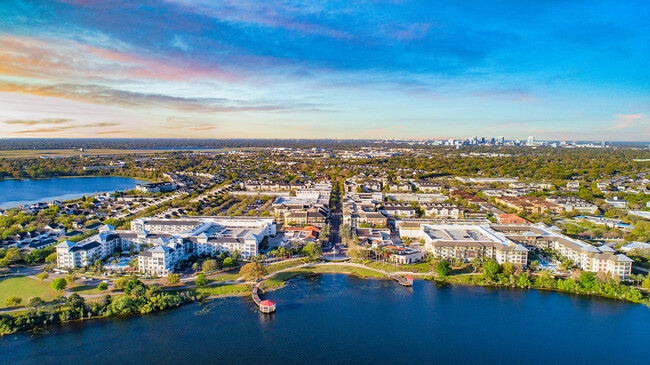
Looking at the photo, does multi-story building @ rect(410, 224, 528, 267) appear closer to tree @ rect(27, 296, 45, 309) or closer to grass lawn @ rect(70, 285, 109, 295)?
grass lawn @ rect(70, 285, 109, 295)

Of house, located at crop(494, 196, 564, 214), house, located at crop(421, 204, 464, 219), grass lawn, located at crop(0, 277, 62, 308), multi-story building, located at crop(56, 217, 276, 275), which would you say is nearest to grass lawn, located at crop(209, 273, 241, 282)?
multi-story building, located at crop(56, 217, 276, 275)

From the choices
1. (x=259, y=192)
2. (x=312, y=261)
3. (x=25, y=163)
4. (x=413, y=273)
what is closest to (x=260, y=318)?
(x=312, y=261)

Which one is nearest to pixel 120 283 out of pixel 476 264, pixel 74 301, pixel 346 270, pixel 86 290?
pixel 86 290

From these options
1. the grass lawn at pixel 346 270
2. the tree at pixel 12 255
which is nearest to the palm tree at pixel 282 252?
the grass lawn at pixel 346 270

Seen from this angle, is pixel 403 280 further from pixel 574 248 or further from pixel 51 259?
pixel 51 259

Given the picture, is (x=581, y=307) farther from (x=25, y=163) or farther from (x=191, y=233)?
(x=25, y=163)

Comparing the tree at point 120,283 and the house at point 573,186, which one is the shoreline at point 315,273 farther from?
the house at point 573,186
